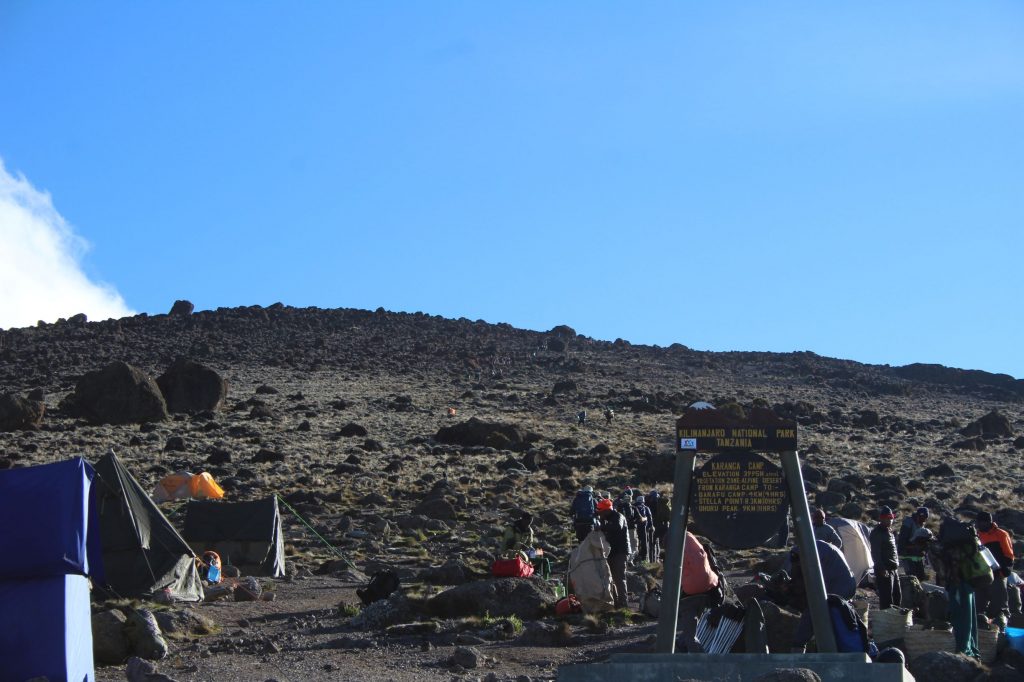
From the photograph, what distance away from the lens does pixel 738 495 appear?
991 cm

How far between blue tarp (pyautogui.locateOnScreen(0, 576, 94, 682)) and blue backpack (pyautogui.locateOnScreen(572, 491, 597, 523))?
22.6 feet

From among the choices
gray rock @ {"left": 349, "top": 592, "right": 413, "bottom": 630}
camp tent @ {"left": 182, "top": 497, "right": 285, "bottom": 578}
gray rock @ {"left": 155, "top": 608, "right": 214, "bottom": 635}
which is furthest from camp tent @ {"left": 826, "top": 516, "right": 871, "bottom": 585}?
camp tent @ {"left": 182, "top": 497, "right": 285, "bottom": 578}

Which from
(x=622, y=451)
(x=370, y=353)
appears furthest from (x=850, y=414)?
(x=370, y=353)

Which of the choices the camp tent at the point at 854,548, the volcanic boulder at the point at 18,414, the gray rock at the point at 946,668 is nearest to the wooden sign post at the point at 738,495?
the gray rock at the point at 946,668

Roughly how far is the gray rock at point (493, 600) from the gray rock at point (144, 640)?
349cm

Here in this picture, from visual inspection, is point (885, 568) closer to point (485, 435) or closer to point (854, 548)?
point (854, 548)

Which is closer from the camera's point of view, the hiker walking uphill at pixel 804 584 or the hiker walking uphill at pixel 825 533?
the hiker walking uphill at pixel 804 584

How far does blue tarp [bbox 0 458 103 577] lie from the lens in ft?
33.1

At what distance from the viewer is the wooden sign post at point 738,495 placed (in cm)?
977

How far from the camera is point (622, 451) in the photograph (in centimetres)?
4366

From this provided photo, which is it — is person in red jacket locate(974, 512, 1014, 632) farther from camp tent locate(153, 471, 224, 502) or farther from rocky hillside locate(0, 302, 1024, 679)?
camp tent locate(153, 471, 224, 502)

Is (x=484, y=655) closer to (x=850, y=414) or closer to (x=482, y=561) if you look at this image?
(x=482, y=561)

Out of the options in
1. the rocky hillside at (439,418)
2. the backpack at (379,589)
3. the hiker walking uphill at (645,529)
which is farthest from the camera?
the rocky hillside at (439,418)

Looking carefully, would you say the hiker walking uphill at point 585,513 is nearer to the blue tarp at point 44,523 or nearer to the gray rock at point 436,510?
the blue tarp at point 44,523
